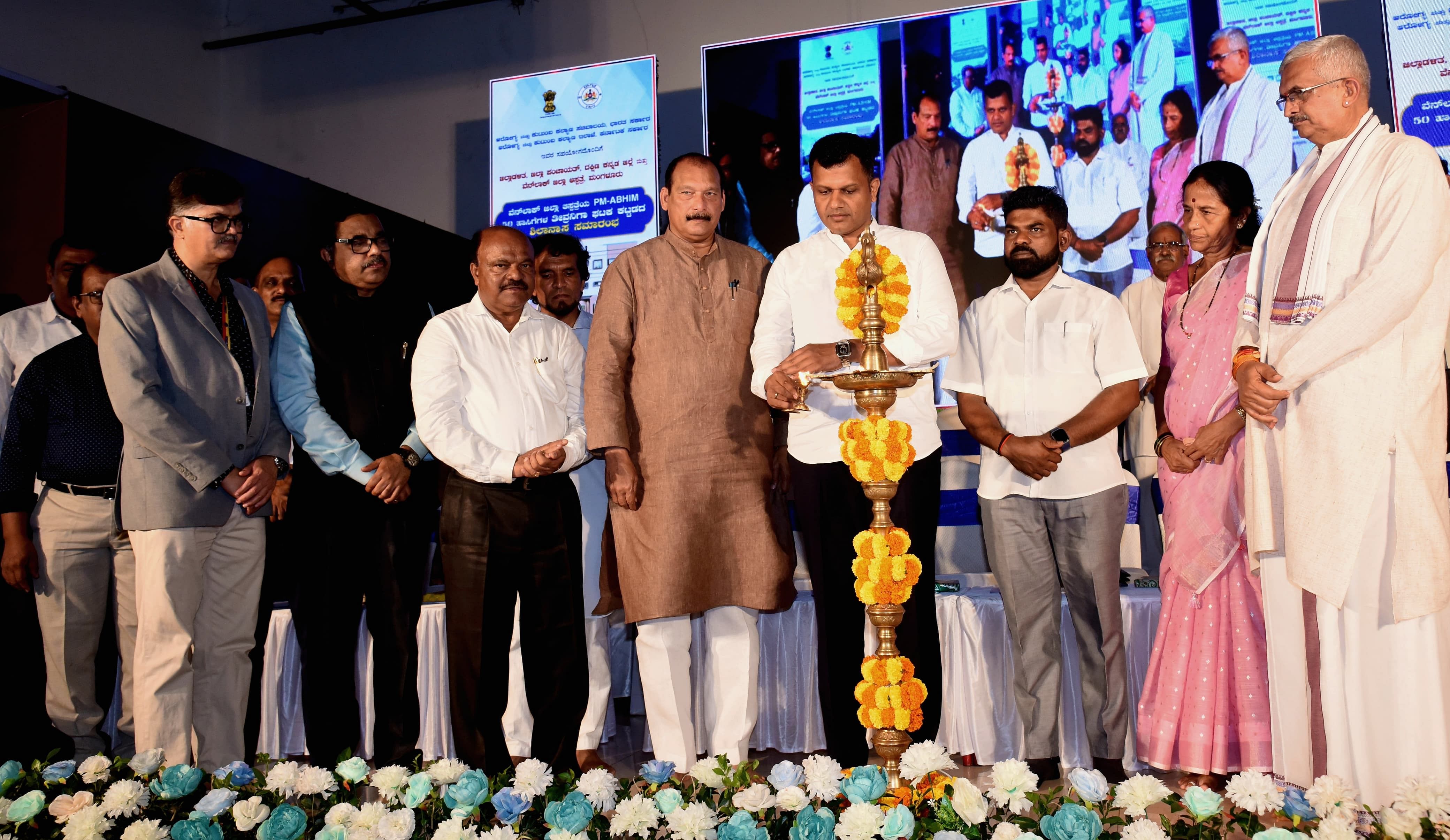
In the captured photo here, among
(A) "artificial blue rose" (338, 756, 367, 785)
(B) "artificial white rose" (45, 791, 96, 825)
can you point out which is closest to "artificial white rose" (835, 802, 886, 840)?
(A) "artificial blue rose" (338, 756, 367, 785)

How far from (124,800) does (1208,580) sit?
2.68 meters

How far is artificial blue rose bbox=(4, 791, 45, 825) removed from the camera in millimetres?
1698

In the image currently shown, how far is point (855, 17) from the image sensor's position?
7.22 metres

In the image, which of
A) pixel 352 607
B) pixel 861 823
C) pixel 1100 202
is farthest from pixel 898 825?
pixel 1100 202

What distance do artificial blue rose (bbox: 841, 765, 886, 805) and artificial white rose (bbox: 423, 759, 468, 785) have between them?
0.67 metres

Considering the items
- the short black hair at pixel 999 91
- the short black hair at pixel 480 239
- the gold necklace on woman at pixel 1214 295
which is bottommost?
the gold necklace on woman at pixel 1214 295

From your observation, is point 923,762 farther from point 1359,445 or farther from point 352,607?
point 352,607

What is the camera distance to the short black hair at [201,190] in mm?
2969

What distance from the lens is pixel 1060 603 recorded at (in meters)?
3.10

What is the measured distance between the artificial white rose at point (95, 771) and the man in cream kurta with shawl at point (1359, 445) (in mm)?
2578

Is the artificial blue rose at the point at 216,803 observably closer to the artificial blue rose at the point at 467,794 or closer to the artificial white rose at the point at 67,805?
the artificial white rose at the point at 67,805

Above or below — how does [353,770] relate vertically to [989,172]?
below

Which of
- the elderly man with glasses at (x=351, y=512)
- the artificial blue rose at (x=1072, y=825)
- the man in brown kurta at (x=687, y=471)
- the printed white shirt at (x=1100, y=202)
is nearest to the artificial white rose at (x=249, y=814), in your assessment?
the artificial blue rose at (x=1072, y=825)

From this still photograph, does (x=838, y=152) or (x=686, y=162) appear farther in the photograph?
(x=686, y=162)
